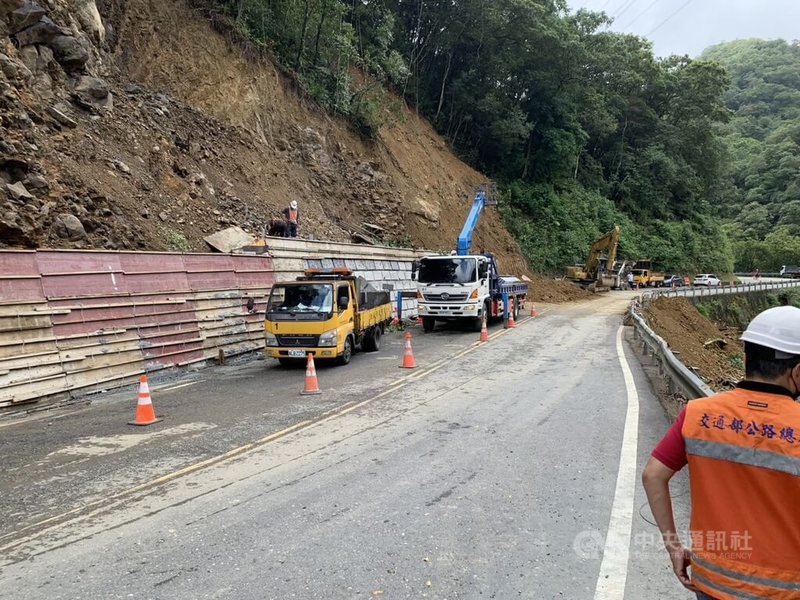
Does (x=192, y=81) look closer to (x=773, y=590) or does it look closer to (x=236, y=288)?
(x=236, y=288)

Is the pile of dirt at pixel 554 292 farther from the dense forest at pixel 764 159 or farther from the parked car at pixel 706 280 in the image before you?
the dense forest at pixel 764 159

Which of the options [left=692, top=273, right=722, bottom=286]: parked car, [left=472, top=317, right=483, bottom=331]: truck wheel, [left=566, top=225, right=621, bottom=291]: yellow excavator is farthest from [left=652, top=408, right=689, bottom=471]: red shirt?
[left=692, top=273, right=722, bottom=286]: parked car

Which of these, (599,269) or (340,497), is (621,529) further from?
(599,269)

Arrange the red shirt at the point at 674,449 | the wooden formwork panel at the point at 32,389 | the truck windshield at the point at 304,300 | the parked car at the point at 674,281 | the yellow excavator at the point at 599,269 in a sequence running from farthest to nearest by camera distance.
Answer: the parked car at the point at 674,281 → the yellow excavator at the point at 599,269 → the truck windshield at the point at 304,300 → the wooden formwork panel at the point at 32,389 → the red shirt at the point at 674,449

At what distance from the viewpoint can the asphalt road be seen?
362 centimetres

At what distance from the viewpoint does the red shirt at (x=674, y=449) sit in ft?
6.98

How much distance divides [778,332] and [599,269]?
37997mm

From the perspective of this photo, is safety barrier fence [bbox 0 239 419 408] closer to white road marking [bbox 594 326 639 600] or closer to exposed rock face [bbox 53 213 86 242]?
exposed rock face [bbox 53 213 86 242]

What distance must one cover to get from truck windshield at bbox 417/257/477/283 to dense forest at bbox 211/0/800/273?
12892 millimetres

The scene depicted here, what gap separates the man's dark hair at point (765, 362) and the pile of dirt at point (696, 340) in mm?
12185

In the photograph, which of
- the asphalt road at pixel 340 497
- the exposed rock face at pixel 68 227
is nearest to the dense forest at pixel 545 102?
the exposed rock face at pixel 68 227

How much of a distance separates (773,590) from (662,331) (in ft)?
65.9

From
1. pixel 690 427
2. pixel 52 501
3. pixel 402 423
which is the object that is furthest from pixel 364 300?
pixel 690 427

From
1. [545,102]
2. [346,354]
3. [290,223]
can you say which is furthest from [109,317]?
[545,102]
